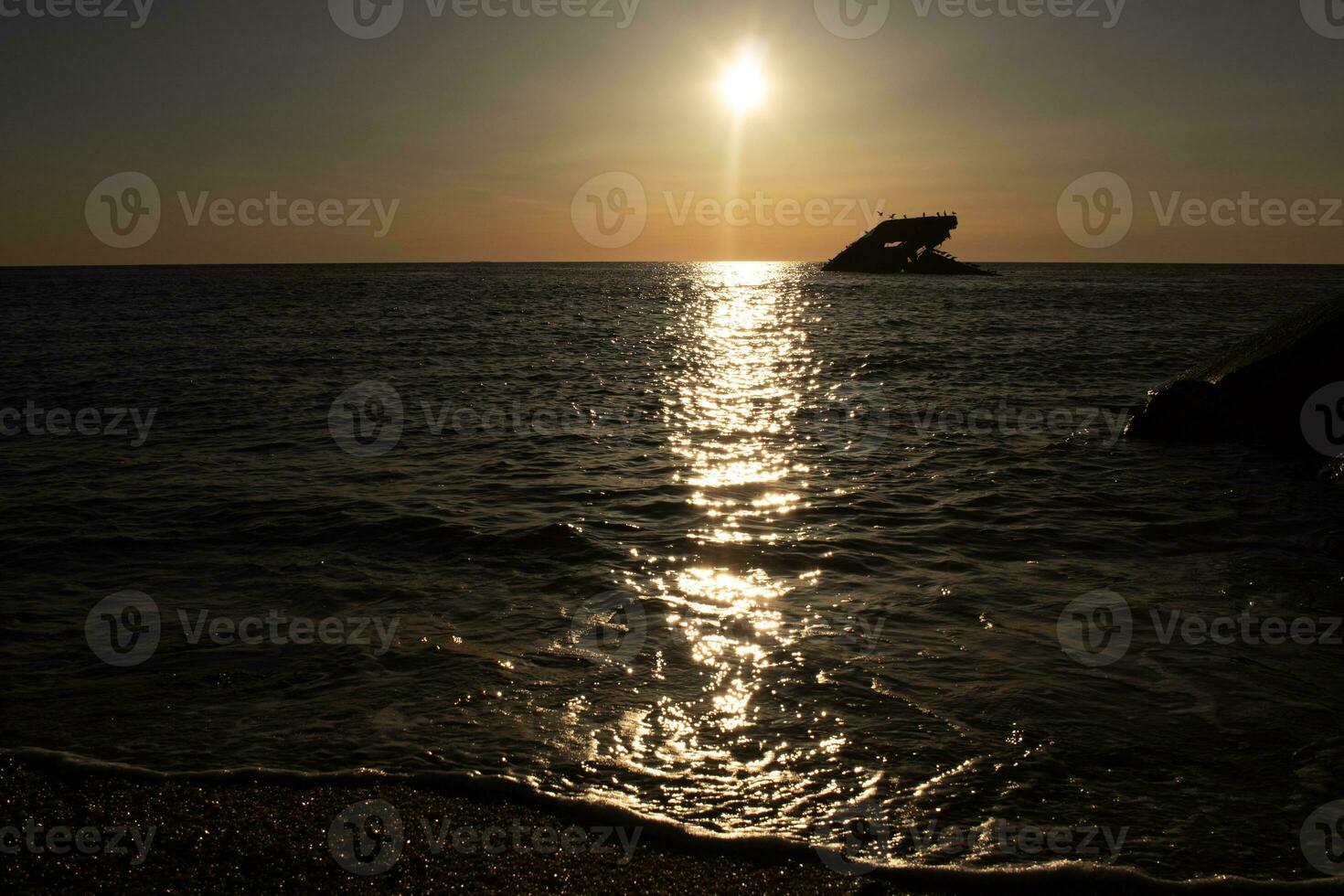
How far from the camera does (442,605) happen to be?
6754 mm

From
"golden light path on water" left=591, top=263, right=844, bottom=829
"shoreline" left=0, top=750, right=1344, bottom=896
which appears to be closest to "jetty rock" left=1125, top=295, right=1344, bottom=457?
"golden light path on water" left=591, top=263, right=844, bottom=829

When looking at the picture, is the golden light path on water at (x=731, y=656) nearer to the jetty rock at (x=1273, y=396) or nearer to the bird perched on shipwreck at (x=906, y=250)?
the jetty rock at (x=1273, y=396)

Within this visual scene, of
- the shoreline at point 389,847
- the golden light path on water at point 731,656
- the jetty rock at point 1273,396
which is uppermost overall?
the jetty rock at point 1273,396

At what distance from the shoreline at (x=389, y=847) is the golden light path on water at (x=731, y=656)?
37 centimetres

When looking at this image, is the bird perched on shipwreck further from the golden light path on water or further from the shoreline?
the shoreline

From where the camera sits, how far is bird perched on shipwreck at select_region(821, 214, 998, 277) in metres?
88.9

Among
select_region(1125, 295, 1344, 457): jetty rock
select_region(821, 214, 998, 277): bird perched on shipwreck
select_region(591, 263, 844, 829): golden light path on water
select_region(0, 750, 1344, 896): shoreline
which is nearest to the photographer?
select_region(0, 750, 1344, 896): shoreline

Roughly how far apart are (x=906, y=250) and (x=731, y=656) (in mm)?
95172

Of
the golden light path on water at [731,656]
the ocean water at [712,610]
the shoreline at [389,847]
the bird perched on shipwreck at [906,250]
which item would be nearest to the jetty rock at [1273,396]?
the ocean water at [712,610]

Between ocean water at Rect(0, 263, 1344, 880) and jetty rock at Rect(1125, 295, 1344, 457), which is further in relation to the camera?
jetty rock at Rect(1125, 295, 1344, 457)

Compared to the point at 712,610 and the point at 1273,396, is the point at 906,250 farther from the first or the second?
the point at 712,610

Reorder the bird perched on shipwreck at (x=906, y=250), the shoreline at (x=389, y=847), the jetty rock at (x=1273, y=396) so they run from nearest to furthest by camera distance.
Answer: the shoreline at (x=389, y=847), the jetty rock at (x=1273, y=396), the bird perched on shipwreck at (x=906, y=250)

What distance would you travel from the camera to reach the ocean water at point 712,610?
4.31 meters

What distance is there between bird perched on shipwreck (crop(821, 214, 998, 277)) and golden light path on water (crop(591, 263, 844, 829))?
8174 cm
